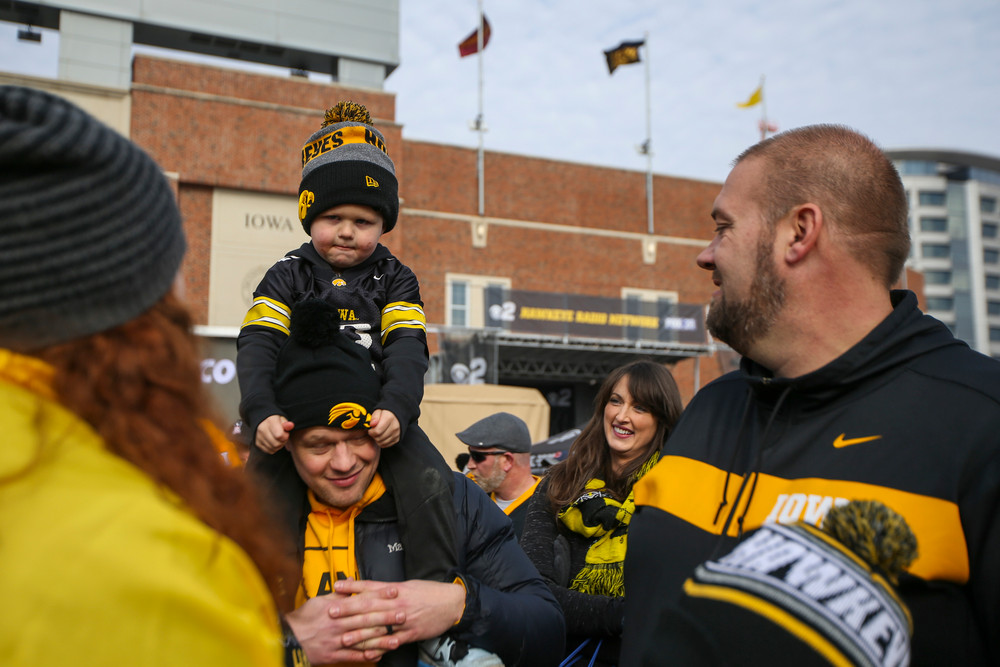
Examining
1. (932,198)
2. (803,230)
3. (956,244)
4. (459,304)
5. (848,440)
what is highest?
(932,198)

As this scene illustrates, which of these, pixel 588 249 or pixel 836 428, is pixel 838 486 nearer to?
pixel 836 428

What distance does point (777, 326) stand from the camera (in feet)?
6.68

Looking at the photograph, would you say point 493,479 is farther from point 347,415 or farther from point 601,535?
point 347,415

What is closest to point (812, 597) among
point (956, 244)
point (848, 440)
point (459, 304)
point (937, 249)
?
point (848, 440)

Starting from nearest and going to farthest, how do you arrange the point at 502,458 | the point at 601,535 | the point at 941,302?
1. the point at 601,535
2. the point at 502,458
3. the point at 941,302

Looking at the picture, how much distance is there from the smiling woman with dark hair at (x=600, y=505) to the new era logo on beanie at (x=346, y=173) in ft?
5.73

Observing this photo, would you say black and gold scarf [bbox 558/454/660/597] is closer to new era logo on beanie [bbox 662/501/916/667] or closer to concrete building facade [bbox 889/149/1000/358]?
new era logo on beanie [bbox 662/501/916/667]

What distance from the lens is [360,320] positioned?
2.90m

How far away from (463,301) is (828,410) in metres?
26.7

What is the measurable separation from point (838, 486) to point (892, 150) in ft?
326

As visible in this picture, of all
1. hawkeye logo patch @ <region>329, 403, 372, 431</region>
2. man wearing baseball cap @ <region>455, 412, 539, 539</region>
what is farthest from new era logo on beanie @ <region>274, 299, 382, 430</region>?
man wearing baseball cap @ <region>455, 412, 539, 539</region>

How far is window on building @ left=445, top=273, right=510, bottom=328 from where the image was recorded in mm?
27797

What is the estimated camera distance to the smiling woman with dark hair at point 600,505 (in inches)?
139

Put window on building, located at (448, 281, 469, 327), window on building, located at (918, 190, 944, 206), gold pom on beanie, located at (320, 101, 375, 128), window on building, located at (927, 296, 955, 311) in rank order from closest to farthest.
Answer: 1. gold pom on beanie, located at (320, 101, 375, 128)
2. window on building, located at (448, 281, 469, 327)
3. window on building, located at (927, 296, 955, 311)
4. window on building, located at (918, 190, 944, 206)
